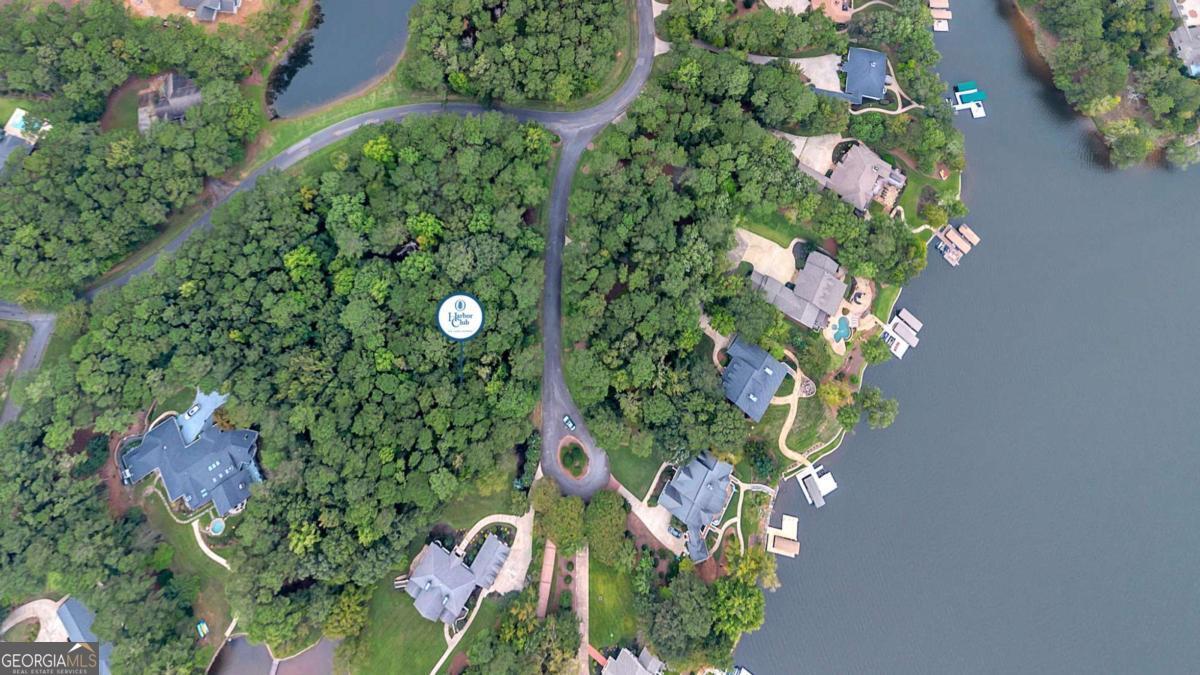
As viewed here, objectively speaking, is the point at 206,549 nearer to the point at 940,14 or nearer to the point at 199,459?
the point at 199,459

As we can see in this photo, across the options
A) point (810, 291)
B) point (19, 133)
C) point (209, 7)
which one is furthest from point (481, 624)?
point (209, 7)

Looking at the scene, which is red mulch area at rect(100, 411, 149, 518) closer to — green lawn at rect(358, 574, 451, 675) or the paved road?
the paved road

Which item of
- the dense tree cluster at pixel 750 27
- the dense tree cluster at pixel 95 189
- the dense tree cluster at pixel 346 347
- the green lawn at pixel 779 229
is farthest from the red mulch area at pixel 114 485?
the dense tree cluster at pixel 750 27

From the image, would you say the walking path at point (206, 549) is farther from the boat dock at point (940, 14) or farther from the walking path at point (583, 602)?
the boat dock at point (940, 14)

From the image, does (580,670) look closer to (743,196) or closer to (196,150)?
(743,196)

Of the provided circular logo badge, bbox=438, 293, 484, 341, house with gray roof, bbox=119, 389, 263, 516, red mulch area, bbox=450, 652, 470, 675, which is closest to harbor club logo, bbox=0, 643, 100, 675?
house with gray roof, bbox=119, 389, 263, 516

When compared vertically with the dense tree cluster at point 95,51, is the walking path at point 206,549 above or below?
below
